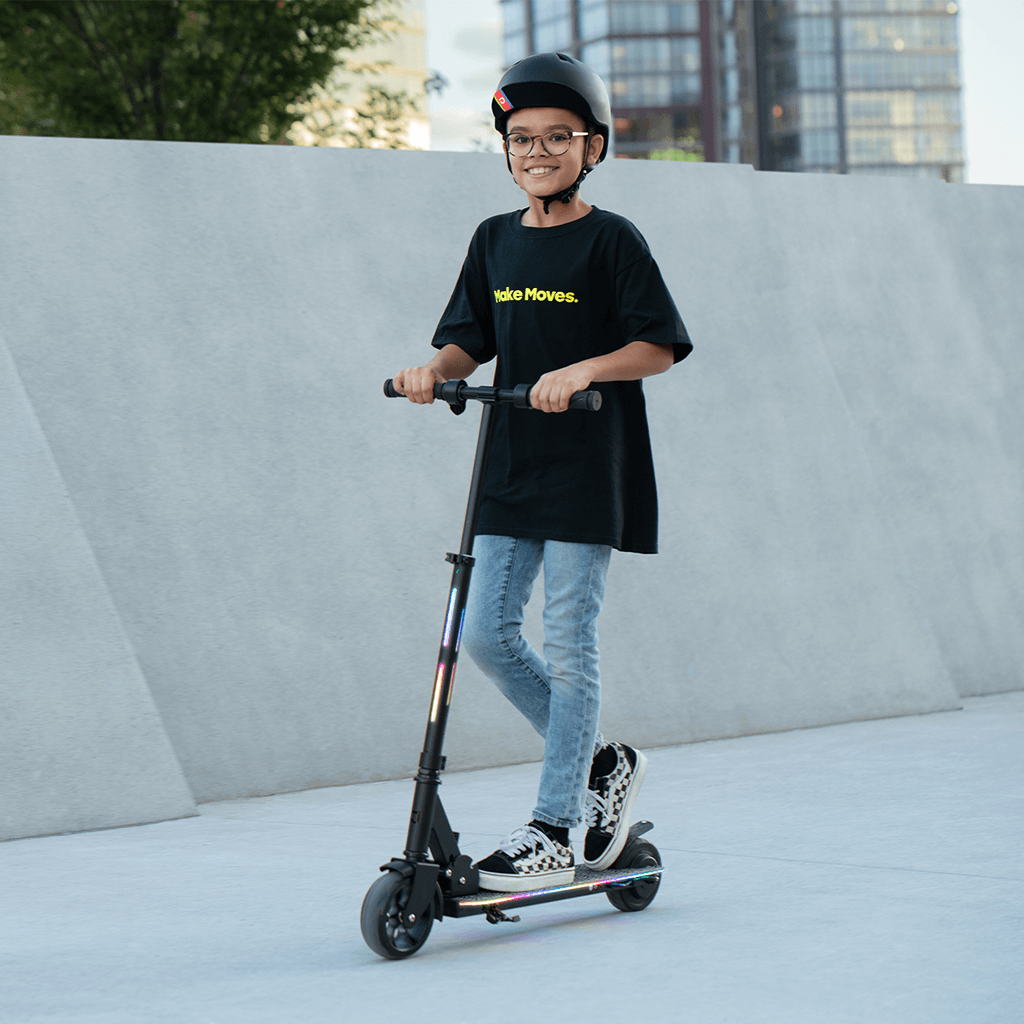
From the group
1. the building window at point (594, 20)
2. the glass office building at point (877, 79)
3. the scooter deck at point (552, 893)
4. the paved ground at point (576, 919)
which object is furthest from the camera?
the building window at point (594, 20)

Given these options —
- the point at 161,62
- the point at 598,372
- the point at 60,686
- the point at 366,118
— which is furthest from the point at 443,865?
the point at 366,118

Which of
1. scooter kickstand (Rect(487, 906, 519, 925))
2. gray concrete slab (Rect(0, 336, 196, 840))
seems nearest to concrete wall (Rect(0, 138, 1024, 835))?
gray concrete slab (Rect(0, 336, 196, 840))

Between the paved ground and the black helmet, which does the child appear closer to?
the black helmet

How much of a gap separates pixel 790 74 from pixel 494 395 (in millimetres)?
81660

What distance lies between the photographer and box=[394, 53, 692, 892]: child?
9.90ft

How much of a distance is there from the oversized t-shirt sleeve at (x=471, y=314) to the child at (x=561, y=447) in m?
0.09

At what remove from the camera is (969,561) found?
22.1ft

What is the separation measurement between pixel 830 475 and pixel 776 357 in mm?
586

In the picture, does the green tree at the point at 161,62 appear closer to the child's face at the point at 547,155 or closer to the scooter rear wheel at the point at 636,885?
the child's face at the point at 547,155

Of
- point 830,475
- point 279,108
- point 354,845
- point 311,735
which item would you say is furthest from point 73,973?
point 279,108

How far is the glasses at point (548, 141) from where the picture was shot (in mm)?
3072

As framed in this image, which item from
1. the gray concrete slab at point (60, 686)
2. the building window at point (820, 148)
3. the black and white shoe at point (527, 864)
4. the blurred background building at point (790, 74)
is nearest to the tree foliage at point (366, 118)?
the gray concrete slab at point (60, 686)

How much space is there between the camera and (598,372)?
113 inches

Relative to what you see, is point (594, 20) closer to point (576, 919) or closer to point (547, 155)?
point (547, 155)
